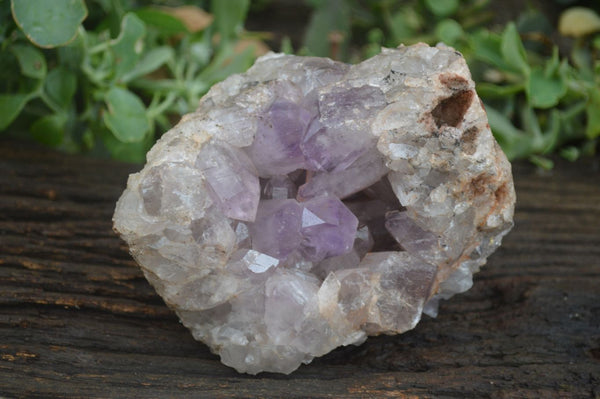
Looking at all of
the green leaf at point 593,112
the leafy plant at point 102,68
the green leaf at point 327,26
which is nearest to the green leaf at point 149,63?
the leafy plant at point 102,68

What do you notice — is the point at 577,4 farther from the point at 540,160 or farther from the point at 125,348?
the point at 125,348

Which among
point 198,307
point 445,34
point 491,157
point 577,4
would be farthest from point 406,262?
point 577,4

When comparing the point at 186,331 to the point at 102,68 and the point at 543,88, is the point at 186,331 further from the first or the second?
the point at 543,88

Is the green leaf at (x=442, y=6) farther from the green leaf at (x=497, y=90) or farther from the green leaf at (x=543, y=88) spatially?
the green leaf at (x=543, y=88)

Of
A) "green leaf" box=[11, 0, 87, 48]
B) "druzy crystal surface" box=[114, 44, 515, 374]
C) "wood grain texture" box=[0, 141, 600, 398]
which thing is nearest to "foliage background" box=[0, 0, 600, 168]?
"green leaf" box=[11, 0, 87, 48]

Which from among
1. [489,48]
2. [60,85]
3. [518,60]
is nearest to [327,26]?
[489,48]

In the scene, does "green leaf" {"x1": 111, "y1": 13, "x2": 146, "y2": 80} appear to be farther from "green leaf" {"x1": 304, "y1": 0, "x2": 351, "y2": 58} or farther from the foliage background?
"green leaf" {"x1": 304, "y1": 0, "x2": 351, "y2": 58}

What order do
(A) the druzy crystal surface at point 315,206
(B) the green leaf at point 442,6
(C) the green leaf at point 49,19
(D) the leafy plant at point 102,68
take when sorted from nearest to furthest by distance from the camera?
(A) the druzy crystal surface at point 315,206 → (C) the green leaf at point 49,19 → (D) the leafy plant at point 102,68 → (B) the green leaf at point 442,6
